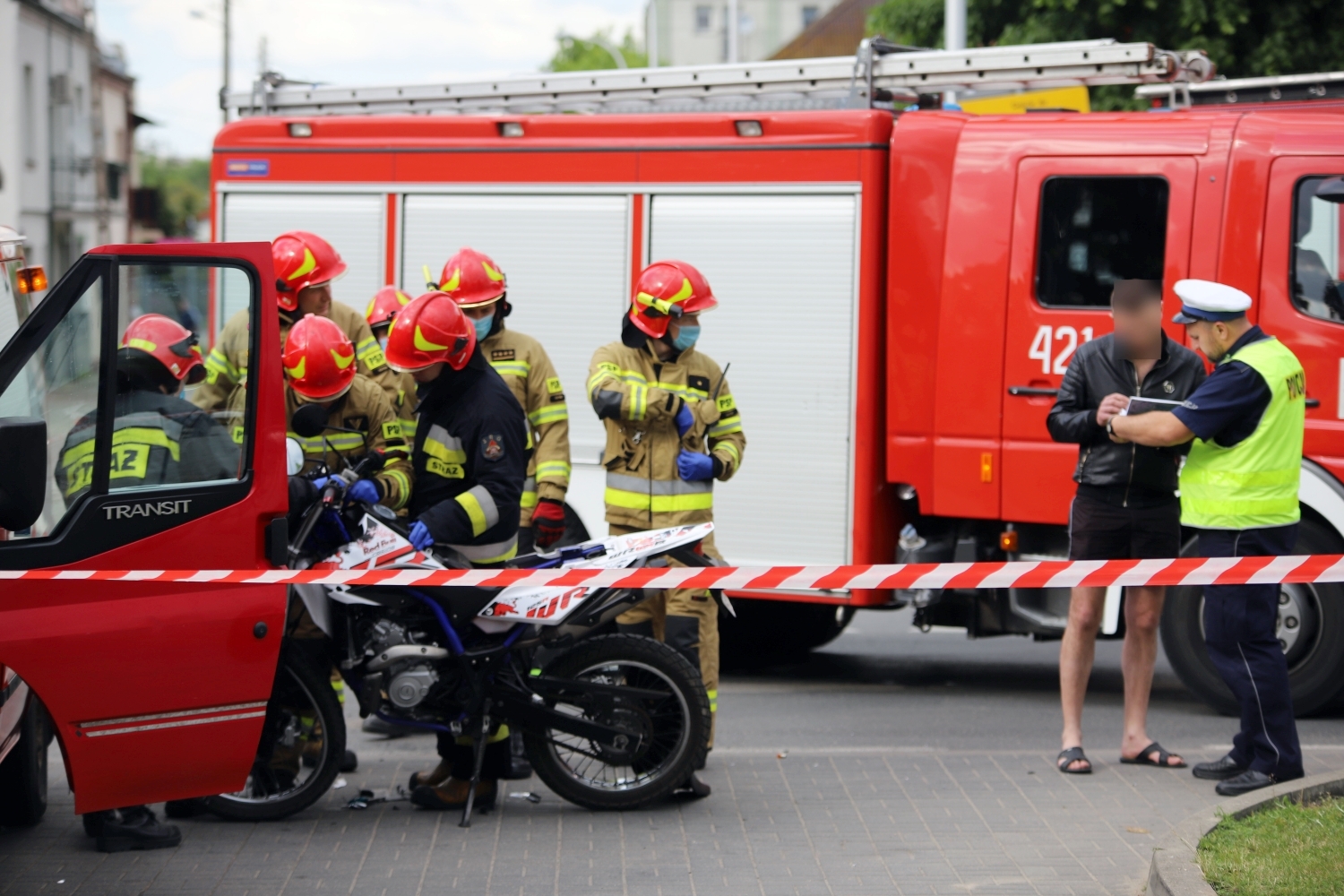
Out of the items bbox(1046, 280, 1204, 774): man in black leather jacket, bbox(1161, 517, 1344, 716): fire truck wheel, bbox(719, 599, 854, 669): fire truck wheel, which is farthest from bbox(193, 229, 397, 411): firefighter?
bbox(1161, 517, 1344, 716): fire truck wheel

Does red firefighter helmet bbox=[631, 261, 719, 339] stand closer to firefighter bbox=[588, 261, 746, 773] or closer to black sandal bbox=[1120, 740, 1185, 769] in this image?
firefighter bbox=[588, 261, 746, 773]

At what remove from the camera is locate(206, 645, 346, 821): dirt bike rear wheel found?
220 inches

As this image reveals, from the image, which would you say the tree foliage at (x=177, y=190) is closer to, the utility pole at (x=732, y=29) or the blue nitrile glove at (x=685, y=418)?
the utility pole at (x=732, y=29)

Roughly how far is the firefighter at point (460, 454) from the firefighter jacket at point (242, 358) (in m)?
0.53

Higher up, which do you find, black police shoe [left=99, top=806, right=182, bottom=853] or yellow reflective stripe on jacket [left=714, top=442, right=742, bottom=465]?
yellow reflective stripe on jacket [left=714, top=442, right=742, bottom=465]

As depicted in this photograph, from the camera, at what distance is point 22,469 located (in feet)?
13.3

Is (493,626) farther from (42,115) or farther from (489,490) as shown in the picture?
(42,115)

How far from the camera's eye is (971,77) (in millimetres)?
7816

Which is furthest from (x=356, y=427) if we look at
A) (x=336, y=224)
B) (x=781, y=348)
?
(x=336, y=224)

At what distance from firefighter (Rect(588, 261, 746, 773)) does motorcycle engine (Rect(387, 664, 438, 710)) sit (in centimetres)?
98

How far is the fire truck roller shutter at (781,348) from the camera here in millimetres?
7566

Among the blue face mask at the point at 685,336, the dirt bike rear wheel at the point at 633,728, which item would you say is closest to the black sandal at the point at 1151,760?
the dirt bike rear wheel at the point at 633,728

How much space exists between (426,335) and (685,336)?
114cm

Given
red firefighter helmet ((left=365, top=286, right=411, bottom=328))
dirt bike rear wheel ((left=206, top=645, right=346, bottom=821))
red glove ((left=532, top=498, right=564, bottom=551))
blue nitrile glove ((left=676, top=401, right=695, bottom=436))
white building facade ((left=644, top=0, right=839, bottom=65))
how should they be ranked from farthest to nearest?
1. white building facade ((left=644, top=0, right=839, bottom=65))
2. red firefighter helmet ((left=365, top=286, right=411, bottom=328))
3. red glove ((left=532, top=498, right=564, bottom=551))
4. blue nitrile glove ((left=676, top=401, right=695, bottom=436))
5. dirt bike rear wheel ((left=206, top=645, right=346, bottom=821))
